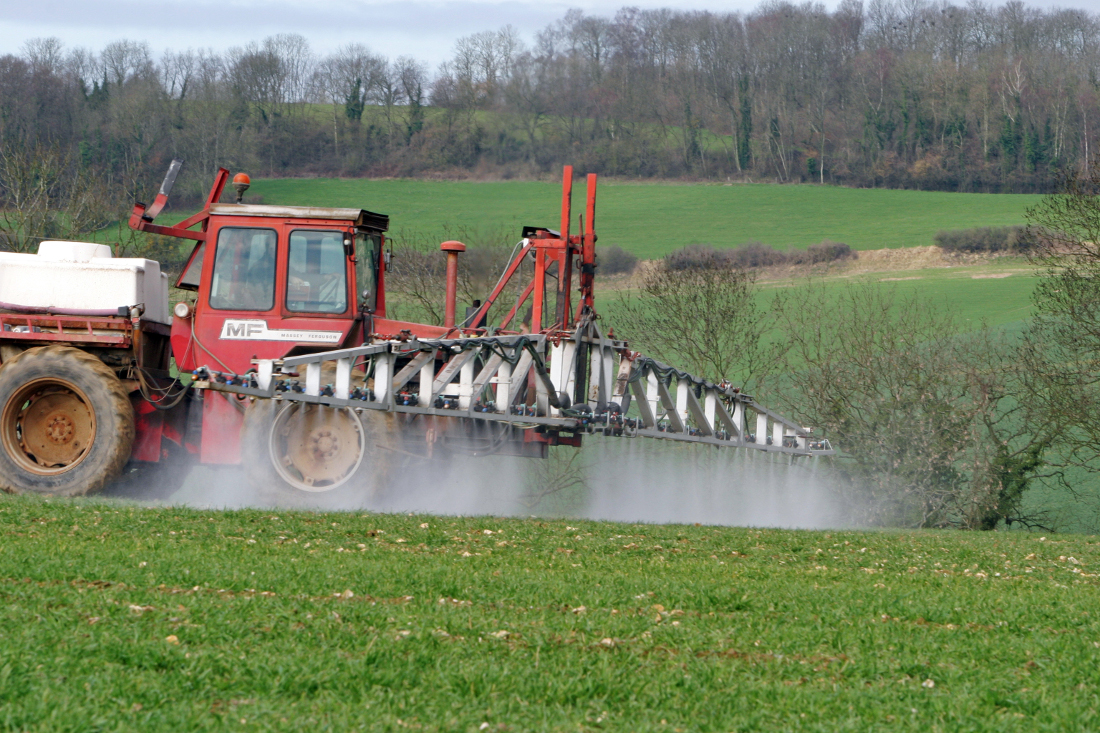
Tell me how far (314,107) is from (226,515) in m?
34.7

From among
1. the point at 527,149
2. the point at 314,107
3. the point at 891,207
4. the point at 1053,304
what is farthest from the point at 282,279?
the point at 891,207

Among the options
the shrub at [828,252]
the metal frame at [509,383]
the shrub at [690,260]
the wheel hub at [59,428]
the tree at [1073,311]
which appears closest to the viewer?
the metal frame at [509,383]

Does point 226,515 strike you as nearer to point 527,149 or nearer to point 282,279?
point 282,279

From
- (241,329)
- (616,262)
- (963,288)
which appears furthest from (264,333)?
(963,288)

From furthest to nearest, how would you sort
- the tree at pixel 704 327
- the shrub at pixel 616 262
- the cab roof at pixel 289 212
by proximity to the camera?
the shrub at pixel 616 262
the tree at pixel 704 327
the cab roof at pixel 289 212

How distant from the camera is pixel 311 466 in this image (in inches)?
481

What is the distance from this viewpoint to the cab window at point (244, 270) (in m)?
12.7

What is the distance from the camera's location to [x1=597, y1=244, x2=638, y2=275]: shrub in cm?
3703

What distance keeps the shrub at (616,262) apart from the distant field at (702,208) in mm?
2129

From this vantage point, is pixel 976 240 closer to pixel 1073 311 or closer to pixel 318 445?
pixel 1073 311

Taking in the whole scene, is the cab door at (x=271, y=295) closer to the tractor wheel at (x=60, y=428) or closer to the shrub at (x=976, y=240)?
the tractor wheel at (x=60, y=428)

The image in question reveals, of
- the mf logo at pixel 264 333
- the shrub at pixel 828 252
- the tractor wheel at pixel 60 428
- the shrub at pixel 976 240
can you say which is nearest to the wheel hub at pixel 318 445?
the mf logo at pixel 264 333

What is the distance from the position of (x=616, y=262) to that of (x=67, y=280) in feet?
86.1

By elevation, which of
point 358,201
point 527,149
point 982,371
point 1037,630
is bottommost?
point 1037,630
